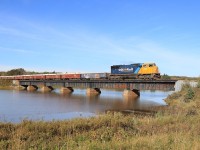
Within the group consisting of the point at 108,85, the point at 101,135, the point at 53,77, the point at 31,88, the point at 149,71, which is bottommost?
the point at 31,88

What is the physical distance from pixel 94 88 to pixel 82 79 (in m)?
7.13

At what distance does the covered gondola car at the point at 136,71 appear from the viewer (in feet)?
190

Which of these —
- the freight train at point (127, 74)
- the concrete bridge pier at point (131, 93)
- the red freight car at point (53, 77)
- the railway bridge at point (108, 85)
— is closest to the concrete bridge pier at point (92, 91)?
the railway bridge at point (108, 85)

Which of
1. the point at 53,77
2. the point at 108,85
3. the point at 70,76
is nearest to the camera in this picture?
the point at 108,85

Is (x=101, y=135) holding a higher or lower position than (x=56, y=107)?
higher

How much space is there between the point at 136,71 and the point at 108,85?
7.60 metres

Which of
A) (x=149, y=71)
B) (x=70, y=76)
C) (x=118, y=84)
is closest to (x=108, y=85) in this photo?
(x=118, y=84)

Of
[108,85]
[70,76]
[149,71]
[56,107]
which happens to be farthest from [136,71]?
[56,107]

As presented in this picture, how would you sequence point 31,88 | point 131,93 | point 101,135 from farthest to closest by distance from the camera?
point 31,88 < point 131,93 < point 101,135

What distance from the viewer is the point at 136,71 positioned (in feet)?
206

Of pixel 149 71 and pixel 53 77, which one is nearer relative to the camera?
pixel 149 71

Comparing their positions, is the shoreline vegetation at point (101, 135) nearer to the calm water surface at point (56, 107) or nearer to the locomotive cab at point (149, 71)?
the calm water surface at point (56, 107)

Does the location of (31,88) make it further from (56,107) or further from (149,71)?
(56,107)

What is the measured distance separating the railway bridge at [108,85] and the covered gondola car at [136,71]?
2.49 m
